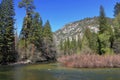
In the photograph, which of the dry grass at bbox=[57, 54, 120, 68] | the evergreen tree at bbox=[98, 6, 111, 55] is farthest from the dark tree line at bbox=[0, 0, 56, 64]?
the dry grass at bbox=[57, 54, 120, 68]

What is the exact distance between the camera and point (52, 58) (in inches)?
2598

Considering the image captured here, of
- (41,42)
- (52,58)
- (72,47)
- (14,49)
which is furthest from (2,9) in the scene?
(72,47)

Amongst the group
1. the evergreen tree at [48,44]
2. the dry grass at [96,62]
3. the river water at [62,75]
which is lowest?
the river water at [62,75]

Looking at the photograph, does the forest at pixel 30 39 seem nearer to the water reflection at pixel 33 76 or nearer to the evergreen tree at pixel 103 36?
the evergreen tree at pixel 103 36

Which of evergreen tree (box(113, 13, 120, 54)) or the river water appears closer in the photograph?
the river water

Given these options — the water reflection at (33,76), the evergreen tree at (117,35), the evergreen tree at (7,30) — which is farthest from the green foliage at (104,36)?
the water reflection at (33,76)

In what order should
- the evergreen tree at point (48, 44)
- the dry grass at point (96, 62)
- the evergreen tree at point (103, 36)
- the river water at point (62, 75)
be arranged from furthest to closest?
the evergreen tree at point (48, 44), the evergreen tree at point (103, 36), the dry grass at point (96, 62), the river water at point (62, 75)

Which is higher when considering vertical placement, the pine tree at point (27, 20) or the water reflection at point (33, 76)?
the pine tree at point (27, 20)

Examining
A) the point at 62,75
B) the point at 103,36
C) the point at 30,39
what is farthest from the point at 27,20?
the point at 62,75

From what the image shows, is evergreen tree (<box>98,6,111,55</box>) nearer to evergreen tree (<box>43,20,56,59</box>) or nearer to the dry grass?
evergreen tree (<box>43,20,56,59</box>)

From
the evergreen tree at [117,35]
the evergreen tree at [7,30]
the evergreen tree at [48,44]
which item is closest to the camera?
the evergreen tree at [7,30]

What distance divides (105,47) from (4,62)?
25.9m

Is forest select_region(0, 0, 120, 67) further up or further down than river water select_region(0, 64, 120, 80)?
further up

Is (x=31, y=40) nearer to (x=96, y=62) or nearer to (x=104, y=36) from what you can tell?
(x=104, y=36)
